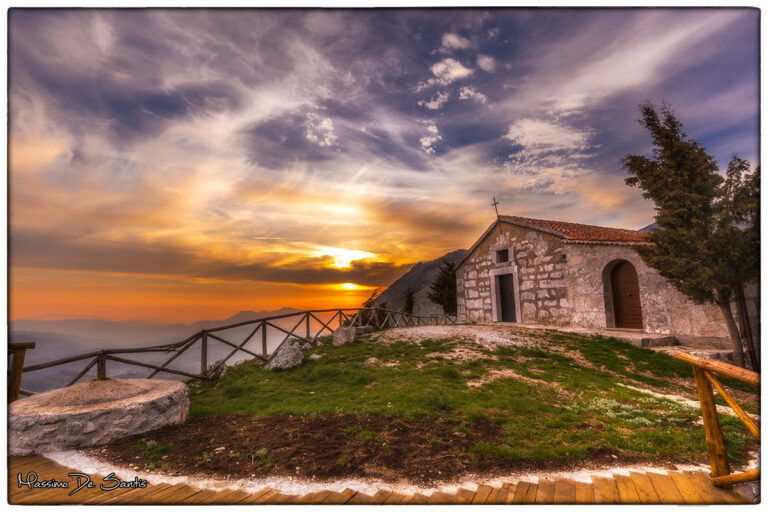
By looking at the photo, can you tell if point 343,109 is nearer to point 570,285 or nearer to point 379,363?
point 379,363

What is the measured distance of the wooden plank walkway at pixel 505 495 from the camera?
279cm

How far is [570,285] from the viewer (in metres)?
11.7

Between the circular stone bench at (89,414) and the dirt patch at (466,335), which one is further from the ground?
the circular stone bench at (89,414)

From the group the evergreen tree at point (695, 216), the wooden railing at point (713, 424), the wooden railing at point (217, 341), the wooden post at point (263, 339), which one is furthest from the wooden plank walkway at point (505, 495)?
the wooden post at point (263, 339)

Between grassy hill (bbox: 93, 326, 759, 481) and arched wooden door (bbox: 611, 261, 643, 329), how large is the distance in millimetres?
2694

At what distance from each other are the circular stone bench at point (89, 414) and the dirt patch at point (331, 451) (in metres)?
0.18

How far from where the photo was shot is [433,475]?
306 cm

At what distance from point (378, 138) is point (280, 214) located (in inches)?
98.8

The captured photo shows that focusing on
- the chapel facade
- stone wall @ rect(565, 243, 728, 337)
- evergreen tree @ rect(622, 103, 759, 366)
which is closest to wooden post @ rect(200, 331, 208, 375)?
evergreen tree @ rect(622, 103, 759, 366)

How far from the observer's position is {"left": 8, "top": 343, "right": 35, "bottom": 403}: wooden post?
14.2 ft

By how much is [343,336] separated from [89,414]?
703cm

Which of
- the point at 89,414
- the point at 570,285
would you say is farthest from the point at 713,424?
the point at 570,285

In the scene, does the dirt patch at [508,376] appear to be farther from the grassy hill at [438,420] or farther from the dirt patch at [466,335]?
the dirt patch at [466,335]

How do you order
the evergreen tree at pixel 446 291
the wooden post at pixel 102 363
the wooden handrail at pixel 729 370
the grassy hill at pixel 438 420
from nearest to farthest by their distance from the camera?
the wooden handrail at pixel 729 370 → the grassy hill at pixel 438 420 → the wooden post at pixel 102 363 → the evergreen tree at pixel 446 291
